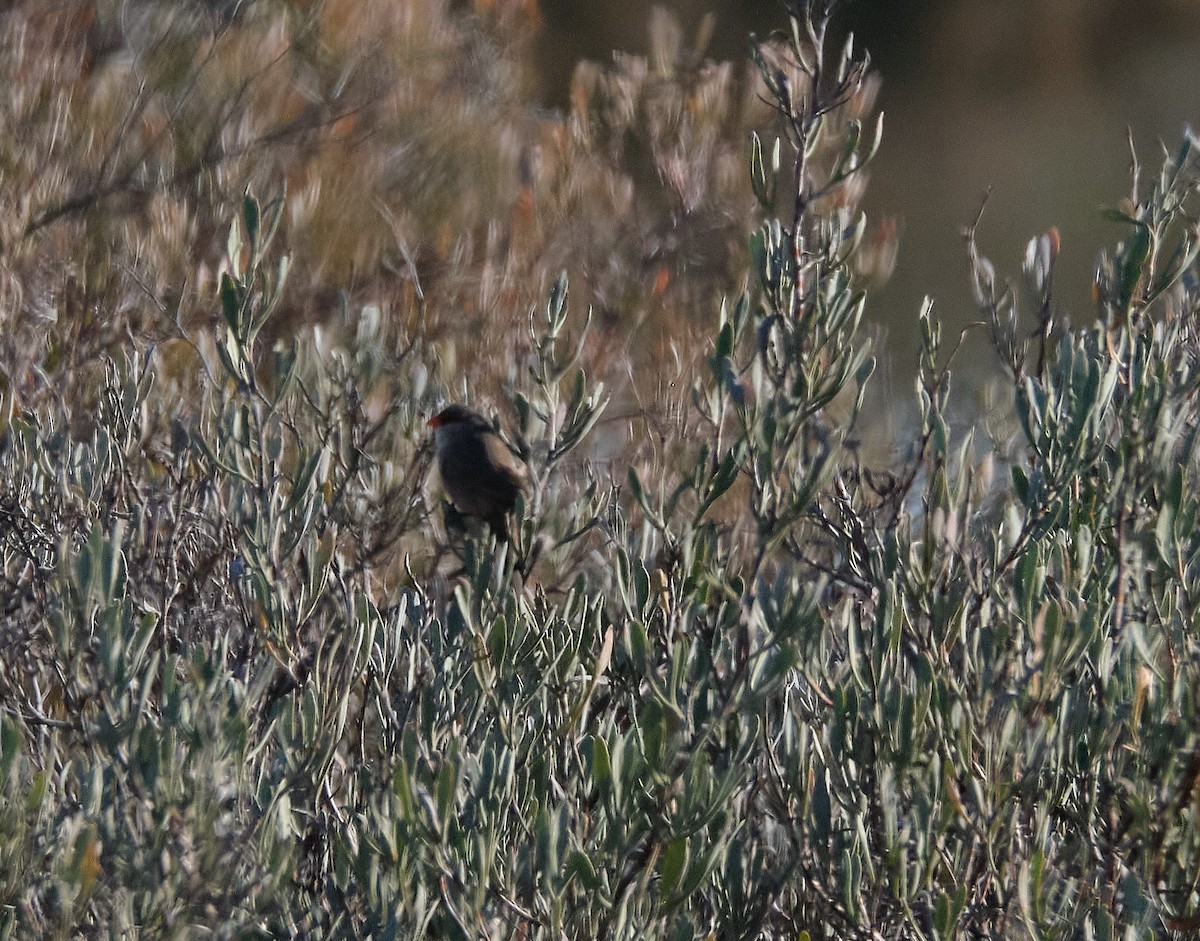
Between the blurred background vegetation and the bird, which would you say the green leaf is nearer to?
the bird

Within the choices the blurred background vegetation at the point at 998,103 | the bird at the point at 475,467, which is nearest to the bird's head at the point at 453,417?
the bird at the point at 475,467

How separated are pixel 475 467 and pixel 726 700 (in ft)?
6.51

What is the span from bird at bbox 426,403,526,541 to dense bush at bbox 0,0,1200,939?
3.52 feet

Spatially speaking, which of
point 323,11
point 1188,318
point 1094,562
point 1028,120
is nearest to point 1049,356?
point 1188,318

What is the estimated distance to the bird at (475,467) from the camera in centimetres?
349

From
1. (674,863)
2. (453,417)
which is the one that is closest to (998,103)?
(453,417)

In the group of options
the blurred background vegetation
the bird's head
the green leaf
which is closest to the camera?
the green leaf

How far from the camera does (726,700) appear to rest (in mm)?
1655

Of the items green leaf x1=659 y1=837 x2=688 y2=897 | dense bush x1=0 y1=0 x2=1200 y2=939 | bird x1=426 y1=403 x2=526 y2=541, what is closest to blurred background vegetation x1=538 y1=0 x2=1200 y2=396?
bird x1=426 y1=403 x2=526 y2=541

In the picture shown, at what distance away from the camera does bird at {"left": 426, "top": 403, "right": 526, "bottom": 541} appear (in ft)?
11.5

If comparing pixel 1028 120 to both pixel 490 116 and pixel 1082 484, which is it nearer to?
pixel 490 116

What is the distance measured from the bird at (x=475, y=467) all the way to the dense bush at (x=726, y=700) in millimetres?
1072

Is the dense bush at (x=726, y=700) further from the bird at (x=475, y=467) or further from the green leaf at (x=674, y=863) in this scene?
the bird at (x=475, y=467)

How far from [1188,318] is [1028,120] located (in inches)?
470
